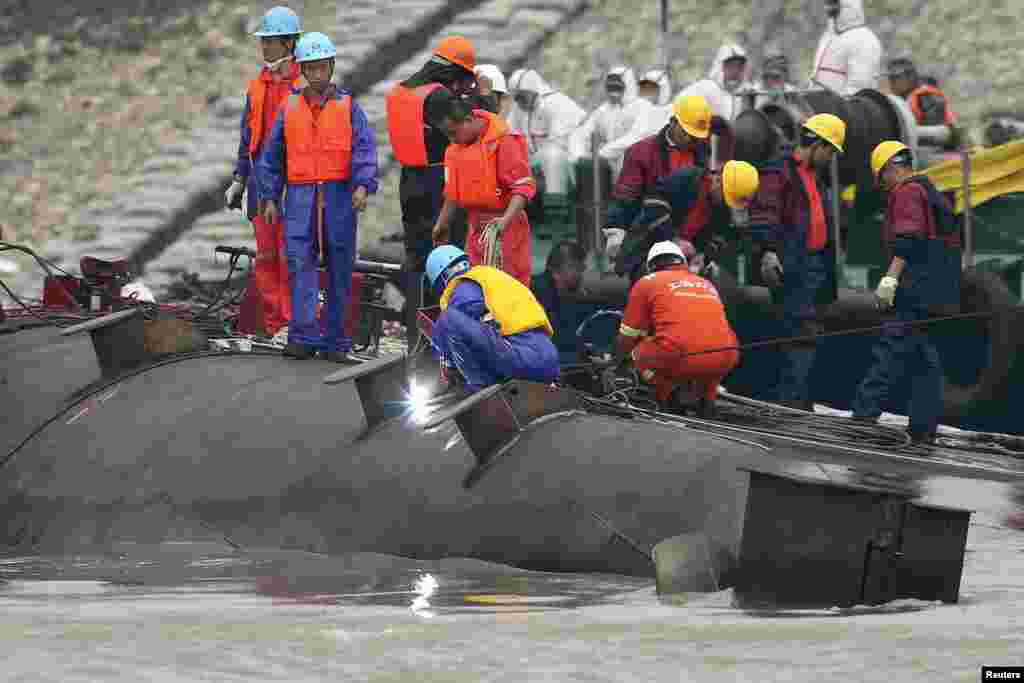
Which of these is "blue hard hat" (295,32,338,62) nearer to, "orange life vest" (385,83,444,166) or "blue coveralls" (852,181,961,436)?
"orange life vest" (385,83,444,166)

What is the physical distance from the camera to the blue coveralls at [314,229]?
1619 centimetres

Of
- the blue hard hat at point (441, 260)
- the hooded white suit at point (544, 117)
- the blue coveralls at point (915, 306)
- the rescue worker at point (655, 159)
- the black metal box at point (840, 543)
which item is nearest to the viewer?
→ the black metal box at point (840, 543)

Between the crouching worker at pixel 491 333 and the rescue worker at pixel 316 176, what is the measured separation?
5.42 feet

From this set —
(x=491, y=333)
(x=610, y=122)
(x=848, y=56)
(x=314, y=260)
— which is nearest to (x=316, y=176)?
(x=314, y=260)

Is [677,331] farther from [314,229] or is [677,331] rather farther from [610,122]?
[610,122]

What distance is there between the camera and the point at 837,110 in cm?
2175

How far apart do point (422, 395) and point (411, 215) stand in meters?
3.29

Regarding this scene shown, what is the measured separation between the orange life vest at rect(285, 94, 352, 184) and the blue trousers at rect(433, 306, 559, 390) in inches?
80.2

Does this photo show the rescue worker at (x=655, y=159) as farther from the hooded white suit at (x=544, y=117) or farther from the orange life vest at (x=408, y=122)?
the hooded white suit at (x=544, y=117)

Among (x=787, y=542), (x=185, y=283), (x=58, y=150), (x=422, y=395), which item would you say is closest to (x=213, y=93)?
(x=58, y=150)

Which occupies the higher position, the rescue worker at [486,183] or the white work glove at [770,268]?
the rescue worker at [486,183]

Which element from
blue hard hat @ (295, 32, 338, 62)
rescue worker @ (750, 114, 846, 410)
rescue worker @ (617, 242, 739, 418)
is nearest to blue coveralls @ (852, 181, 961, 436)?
rescue worker @ (617, 242, 739, 418)

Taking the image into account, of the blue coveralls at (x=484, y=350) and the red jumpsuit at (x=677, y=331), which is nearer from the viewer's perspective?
the blue coveralls at (x=484, y=350)

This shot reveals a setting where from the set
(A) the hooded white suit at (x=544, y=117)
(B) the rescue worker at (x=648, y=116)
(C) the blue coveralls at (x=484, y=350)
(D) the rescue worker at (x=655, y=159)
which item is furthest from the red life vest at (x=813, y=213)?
(A) the hooded white suit at (x=544, y=117)
